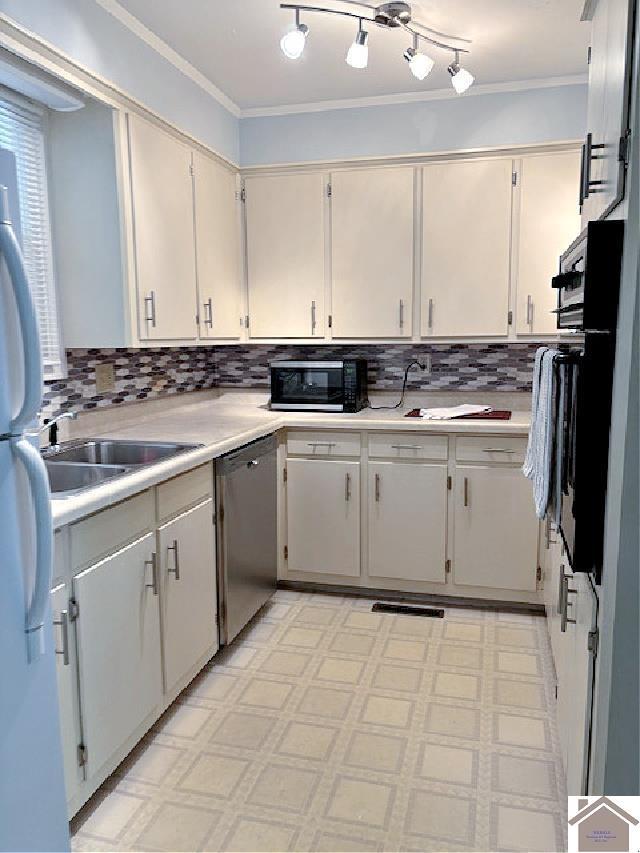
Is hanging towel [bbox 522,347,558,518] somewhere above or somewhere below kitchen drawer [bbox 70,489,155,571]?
above

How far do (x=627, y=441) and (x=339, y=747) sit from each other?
1544mm

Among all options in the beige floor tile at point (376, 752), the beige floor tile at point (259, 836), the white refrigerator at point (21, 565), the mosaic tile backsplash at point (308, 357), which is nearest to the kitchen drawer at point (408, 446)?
the mosaic tile backsplash at point (308, 357)

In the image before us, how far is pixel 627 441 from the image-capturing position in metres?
1.22

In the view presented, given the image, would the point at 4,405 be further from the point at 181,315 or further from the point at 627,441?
the point at 181,315

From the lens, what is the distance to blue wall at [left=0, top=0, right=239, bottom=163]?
207cm

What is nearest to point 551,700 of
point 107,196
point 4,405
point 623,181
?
point 623,181

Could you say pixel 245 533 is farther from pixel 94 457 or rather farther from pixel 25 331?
pixel 25 331

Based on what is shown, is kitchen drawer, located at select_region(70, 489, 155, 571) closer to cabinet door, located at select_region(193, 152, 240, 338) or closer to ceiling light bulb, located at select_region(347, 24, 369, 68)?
cabinet door, located at select_region(193, 152, 240, 338)

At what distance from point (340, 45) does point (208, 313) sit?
4.36 feet

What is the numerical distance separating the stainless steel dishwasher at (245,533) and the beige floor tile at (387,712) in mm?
668

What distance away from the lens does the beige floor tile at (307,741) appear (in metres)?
2.19

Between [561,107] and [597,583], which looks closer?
[597,583]

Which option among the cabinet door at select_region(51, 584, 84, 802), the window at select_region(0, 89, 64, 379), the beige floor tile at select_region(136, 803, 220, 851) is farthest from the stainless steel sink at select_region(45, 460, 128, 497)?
the beige floor tile at select_region(136, 803, 220, 851)

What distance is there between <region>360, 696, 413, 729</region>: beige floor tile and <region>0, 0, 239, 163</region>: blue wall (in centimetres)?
250
